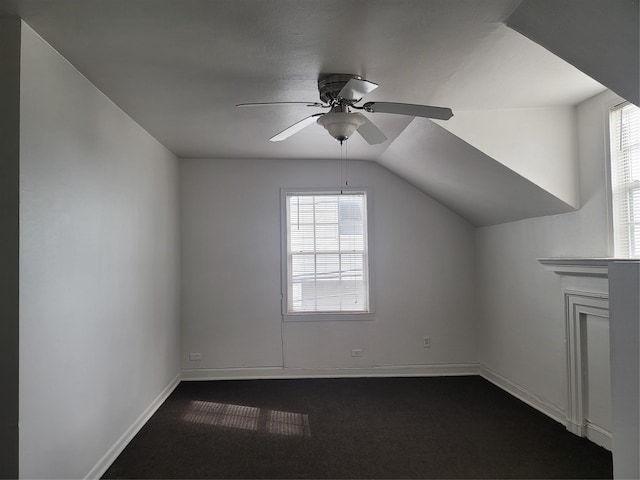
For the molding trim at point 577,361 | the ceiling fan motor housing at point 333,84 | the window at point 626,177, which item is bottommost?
the molding trim at point 577,361

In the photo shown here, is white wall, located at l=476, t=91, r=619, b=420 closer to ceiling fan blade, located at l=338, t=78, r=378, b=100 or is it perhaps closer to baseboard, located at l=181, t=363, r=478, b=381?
baseboard, located at l=181, t=363, r=478, b=381

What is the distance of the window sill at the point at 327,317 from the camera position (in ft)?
17.2

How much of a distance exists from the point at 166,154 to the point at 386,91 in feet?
8.41

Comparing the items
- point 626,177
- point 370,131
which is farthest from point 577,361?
point 370,131

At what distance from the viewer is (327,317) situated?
525 centimetres

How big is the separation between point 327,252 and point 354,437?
2351 mm

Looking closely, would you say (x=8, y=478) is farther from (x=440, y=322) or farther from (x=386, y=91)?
(x=440, y=322)

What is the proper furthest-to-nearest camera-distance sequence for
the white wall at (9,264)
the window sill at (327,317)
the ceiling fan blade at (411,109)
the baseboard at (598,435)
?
the window sill at (327,317), the baseboard at (598,435), the ceiling fan blade at (411,109), the white wall at (9,264)

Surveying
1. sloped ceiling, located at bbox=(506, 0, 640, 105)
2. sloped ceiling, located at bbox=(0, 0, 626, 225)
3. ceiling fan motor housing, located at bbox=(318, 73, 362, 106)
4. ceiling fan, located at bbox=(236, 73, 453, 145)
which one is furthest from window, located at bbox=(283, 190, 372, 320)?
sloped ceiling, located at bbox=(506, 0, 640, 105)

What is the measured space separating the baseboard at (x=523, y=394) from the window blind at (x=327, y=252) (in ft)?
4.98

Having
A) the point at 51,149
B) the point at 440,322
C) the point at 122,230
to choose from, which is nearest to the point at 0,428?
the point at 51,149

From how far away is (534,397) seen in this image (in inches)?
160

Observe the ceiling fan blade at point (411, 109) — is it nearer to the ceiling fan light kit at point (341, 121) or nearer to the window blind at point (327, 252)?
the ceiling fan light kit at point (341, 121)

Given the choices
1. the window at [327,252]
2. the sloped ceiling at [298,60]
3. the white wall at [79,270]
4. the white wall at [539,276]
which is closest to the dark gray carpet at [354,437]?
the white wall at [539,276]
